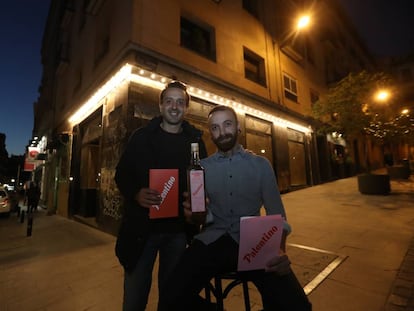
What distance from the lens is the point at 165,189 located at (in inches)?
59.6

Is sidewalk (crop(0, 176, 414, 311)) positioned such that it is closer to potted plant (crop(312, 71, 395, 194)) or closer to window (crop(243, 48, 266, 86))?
potted plant (crop(312, 71, 395, 194))

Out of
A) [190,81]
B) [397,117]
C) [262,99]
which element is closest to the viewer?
[190,81]

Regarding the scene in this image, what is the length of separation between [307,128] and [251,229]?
14999 millimetres

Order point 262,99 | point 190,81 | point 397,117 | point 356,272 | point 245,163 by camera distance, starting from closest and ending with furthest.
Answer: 1. point 245,163
2. point 356,272
3. point 190,81
4. point 397,117
5. point 262,99

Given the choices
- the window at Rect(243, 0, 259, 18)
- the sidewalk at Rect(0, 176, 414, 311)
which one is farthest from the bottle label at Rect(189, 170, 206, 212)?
the window at Rect(243, 0, 259, 18)

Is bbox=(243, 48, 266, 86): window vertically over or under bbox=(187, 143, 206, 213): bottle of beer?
over

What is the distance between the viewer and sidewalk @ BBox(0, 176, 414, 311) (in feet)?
8.73

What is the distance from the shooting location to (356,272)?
123 inches

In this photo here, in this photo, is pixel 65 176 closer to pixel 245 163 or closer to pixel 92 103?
pixel 92 103

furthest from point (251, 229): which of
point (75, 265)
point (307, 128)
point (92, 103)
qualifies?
point (307, 128)

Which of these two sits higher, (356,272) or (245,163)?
(245,163)

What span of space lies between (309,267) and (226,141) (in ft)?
9.26

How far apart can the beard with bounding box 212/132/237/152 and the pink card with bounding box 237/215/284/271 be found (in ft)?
2.25

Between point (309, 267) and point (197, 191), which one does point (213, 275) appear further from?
point (309, 267)
